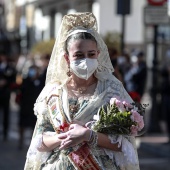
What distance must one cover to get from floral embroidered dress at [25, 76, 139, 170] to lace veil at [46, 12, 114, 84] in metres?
0.10

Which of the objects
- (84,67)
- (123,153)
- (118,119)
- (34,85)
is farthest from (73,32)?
(34,85)

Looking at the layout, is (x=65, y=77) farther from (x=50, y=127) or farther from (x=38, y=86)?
(x=38, y=86)

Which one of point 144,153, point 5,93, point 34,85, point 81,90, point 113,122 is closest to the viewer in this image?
point 113,122

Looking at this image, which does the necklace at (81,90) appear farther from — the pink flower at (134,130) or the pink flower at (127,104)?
the pink flower at (134,130)

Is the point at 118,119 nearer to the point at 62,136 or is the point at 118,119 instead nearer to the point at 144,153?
the point at 62,136

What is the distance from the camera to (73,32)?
16.1ft

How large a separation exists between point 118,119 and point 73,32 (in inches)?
23.4

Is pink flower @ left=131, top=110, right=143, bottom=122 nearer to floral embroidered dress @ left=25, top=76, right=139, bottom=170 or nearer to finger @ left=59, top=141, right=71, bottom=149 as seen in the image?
floral embroidered dress @ left=25, top=76, right=139, bottom=170

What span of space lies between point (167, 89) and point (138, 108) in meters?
10.3

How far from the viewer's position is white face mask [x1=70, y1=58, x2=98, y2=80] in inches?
189

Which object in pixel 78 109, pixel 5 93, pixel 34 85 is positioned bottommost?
pixel 5 93

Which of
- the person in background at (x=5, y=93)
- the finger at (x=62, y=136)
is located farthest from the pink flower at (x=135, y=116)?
the person in background at (x=5, y=93)

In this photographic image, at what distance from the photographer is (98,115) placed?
476cm

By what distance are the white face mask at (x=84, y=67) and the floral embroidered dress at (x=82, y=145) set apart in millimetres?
117
